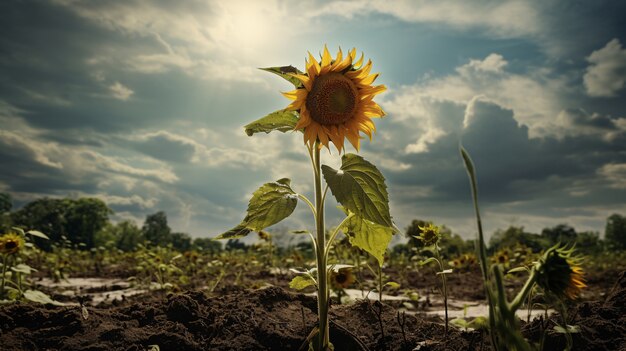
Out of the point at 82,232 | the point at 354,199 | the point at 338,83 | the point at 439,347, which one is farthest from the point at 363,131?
the point at 82,232

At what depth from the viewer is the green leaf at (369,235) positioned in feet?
7.48

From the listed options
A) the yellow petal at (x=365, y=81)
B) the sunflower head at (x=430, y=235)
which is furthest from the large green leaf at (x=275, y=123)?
the sunflower head at (x=430, y=235)

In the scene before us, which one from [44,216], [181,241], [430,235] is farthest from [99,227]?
[430,235]

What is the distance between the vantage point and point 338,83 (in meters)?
2.24

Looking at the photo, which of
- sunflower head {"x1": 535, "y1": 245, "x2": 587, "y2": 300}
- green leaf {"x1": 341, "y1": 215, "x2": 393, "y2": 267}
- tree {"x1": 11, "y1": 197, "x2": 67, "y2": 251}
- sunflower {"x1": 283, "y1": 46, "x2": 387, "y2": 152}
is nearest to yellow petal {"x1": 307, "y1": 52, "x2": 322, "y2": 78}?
sunflower {"x1": 283, "y1": 46, "x2": 387, "y2": 152}

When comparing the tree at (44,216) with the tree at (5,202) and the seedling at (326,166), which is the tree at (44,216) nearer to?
the tree at (5,202)

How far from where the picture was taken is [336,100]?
7.31 feet

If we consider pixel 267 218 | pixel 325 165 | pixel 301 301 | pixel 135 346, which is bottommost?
pixel 135 346

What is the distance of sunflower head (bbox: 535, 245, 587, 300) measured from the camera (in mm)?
1478

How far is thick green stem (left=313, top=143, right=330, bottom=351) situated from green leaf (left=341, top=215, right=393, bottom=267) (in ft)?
0.74

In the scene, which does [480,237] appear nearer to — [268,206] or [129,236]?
[268,206]

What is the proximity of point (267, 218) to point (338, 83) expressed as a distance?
0.70m

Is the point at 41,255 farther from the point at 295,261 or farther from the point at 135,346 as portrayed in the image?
the point at 135,346

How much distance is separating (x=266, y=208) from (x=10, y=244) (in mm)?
4174
